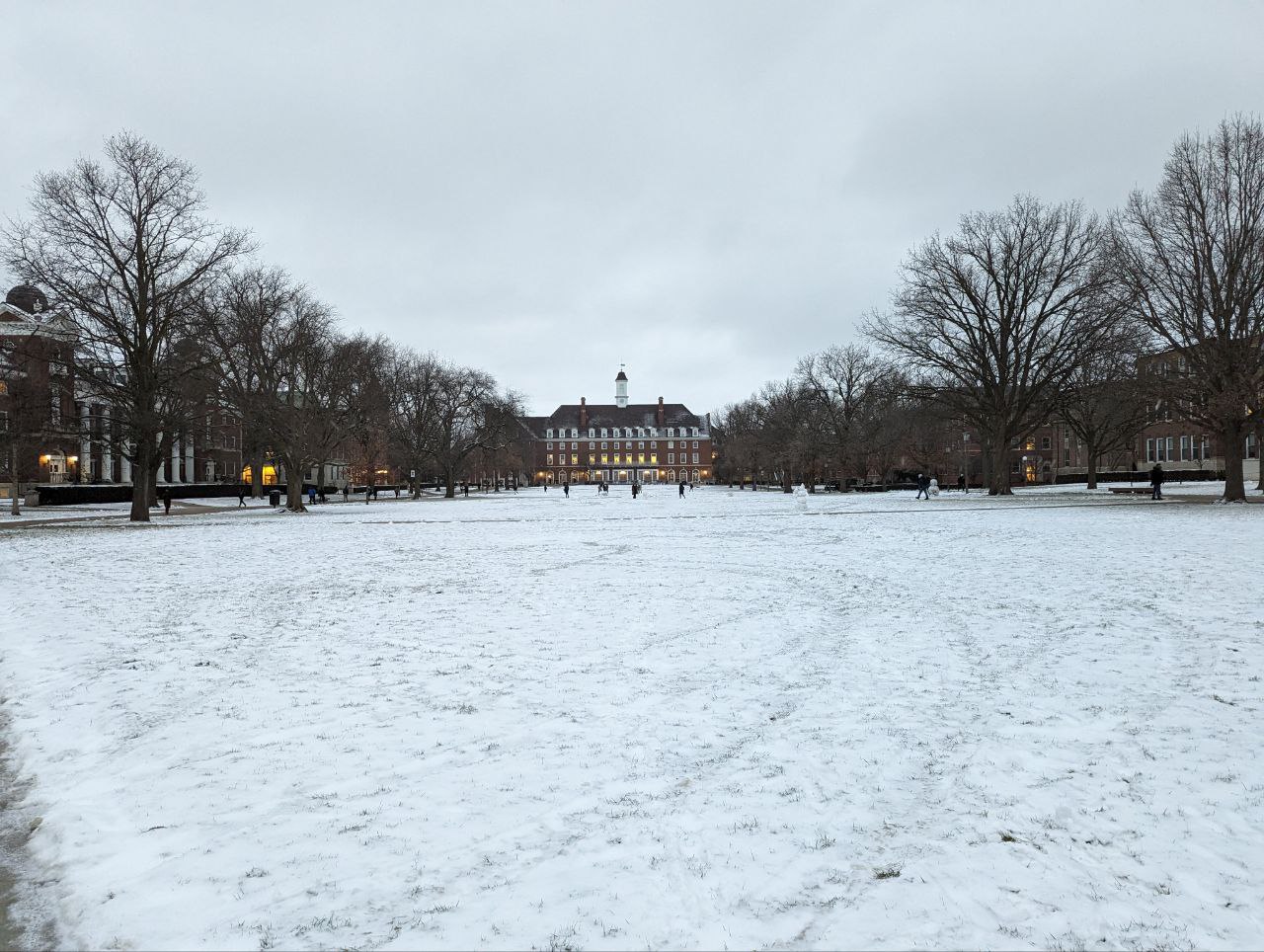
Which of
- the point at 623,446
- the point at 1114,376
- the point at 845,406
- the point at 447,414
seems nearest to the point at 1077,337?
the point at 1114,376

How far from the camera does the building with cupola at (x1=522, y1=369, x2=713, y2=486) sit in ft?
543

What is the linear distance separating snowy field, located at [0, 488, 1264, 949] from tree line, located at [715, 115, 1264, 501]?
80.1 feet

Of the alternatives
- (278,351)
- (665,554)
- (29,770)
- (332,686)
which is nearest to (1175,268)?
(665,554)

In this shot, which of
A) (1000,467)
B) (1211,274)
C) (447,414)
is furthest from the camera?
(447,414)

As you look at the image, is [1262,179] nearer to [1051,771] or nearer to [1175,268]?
[1175,268]

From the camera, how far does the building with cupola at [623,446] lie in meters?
166

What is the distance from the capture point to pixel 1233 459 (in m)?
29.5

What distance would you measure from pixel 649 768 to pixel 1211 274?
3347 centimetres

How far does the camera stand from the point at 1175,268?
28812mm

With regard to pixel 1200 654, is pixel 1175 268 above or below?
above

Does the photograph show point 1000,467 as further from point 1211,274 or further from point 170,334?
point 170,334

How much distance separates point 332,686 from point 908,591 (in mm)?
7423

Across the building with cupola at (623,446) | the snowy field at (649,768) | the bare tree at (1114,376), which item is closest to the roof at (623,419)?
the building with cupola at (623,446)

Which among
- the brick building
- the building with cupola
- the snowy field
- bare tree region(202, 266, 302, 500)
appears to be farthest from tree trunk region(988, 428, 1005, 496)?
the building with cupola
